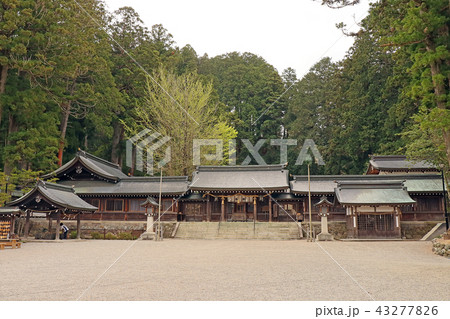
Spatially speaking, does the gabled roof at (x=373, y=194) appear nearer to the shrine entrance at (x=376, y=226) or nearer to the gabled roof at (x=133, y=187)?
the shrine entrance at (x=376, y=226)

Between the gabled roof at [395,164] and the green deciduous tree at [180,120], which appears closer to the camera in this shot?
the gabled roof at [395,164]

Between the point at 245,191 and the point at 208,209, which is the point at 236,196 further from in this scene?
the point at 208,209

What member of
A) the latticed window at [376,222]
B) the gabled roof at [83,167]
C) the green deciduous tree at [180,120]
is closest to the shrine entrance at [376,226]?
the latticed window at [376,222]

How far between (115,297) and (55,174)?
25.7 meters

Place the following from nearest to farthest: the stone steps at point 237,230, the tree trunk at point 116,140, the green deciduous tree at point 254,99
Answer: the stone steps at point 237,230 → the tree trunk at point 116,140 → the green deciduous tree at point 254,99

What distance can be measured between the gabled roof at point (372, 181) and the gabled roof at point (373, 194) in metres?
0.69

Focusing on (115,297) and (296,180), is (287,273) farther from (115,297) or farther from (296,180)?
(296,180)

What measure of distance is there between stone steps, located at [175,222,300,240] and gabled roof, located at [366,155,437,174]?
9900 millimetres

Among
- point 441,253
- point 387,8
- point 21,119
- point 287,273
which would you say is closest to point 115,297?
point 287,273

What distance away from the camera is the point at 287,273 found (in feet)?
31.5

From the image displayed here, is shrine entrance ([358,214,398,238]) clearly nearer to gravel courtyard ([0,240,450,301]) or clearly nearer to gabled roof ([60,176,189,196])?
gravel courtyard ([0,240,450,301])

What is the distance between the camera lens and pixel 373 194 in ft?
79.9

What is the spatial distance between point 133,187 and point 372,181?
18594 millimetres

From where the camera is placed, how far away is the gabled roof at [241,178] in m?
27.9
